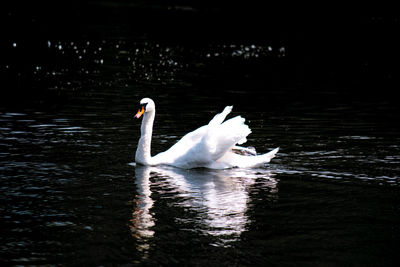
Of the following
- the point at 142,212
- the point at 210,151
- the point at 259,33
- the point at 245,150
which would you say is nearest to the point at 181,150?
the point at 210,151

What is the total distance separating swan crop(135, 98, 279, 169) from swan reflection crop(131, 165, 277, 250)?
Result: 0.65ft

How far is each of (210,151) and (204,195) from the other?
2363 mm

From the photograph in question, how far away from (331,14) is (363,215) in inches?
2898

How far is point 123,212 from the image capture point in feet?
39.8

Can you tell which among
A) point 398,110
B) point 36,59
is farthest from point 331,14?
point 398,110

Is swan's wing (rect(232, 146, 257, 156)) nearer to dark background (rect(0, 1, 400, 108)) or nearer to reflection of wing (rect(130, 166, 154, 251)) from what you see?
reflection of wing (rect(130, 166, 154, 251))

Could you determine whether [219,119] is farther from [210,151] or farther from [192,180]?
[192,180]

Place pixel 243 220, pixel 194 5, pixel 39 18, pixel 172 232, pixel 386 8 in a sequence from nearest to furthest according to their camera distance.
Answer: pixel 172 232, pixel 243 220, pixel 39 18, pixel 386 8, pixel 194 5

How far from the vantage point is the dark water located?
10430 millimetres

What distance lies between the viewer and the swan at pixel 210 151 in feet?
51.3

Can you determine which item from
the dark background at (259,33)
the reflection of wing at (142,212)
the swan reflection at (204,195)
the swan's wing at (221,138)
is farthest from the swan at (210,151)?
the dark background at (259,33)

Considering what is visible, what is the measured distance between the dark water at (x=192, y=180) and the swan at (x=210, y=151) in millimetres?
265

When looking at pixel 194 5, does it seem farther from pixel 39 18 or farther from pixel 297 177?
pixel 297 177

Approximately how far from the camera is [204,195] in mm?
13367
